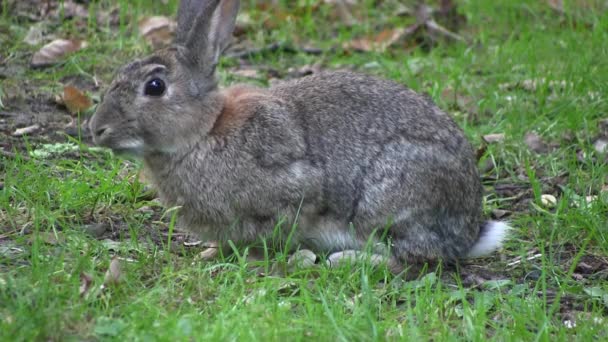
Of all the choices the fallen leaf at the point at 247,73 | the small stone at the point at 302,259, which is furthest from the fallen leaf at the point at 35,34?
the small stone at the point at 302,259

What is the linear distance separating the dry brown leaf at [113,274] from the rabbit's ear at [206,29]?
111 cm

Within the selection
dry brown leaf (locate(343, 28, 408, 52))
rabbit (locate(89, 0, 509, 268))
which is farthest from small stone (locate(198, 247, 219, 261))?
dry brown leaf (locate(343, 28, 408, 52))

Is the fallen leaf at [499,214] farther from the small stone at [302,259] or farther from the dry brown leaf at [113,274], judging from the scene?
the dry brown leaf at [113,274]

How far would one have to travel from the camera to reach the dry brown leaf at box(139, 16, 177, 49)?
285 inches

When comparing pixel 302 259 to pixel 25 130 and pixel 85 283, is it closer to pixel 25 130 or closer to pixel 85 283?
pixel 85 283

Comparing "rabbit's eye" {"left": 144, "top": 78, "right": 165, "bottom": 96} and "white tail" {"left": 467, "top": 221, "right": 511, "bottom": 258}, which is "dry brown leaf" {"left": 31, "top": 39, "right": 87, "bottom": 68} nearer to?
"rabbit's eye" {"left": 144, "top": 78, "right": 165, "bottom": 96}

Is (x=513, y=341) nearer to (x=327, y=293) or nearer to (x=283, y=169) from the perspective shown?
(x=327, y=293)

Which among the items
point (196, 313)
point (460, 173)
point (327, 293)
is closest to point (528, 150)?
point (460, 173)

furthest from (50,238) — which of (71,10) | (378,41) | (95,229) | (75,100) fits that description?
(378,41)

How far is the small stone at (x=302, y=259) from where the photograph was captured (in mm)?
4352

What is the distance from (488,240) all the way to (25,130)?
275 centimetres

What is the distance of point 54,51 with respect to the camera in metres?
6.78

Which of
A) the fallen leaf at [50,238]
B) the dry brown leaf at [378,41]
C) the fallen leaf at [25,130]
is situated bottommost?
the dry brown leaf at [378,41]

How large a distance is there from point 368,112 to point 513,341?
1.51m
